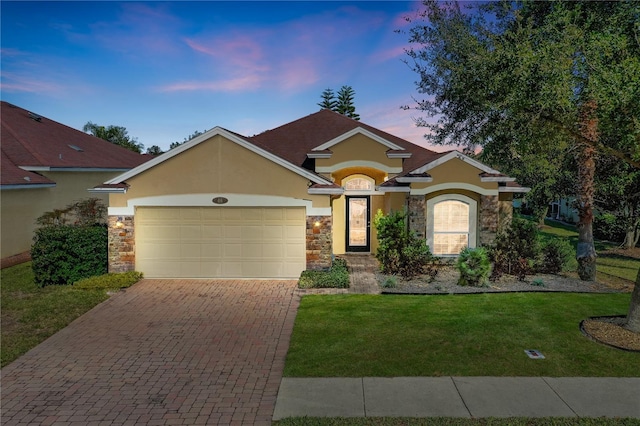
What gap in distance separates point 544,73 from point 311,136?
42.7ft

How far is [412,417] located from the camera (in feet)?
18.7

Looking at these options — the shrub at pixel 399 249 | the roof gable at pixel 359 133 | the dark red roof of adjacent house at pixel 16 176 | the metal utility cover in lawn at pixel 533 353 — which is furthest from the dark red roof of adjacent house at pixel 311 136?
the metal utility cover in lawn at pixel 533 353

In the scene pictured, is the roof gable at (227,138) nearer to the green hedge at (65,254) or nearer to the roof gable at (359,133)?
the green hedge at (65,254)

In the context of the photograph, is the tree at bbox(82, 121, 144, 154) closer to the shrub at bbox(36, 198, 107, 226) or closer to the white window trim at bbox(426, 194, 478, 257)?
the shrub at bbox(36, 198, 107, 226)

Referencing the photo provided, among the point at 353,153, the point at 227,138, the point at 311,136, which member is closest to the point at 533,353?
the point at 227,138

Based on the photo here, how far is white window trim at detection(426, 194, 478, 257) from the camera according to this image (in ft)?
50.0

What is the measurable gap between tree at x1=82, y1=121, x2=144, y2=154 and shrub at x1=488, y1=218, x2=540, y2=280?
4514 cm

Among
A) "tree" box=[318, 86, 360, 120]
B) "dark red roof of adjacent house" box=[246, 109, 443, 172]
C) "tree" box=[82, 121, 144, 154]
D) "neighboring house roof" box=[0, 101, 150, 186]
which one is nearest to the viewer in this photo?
"neighboring house roof" box=[0, 101, 150, 186]

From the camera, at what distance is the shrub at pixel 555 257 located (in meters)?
14.6

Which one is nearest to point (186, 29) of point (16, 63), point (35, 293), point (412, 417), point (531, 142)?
point (16, 63)

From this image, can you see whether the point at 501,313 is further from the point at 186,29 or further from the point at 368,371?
the point at 186,29

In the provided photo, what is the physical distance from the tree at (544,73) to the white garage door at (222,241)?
6.49 meters

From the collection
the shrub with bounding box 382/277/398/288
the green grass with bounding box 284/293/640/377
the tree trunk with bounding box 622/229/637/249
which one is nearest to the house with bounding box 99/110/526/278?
the shrub with bounding box 382/277/398/288

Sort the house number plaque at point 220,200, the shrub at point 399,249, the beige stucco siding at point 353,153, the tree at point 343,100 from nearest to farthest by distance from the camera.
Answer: the house number plaque at point 220,200 < the shrub at point 399,249 < the beige stucco siding at point 353,153 < the tree at point 343,100
